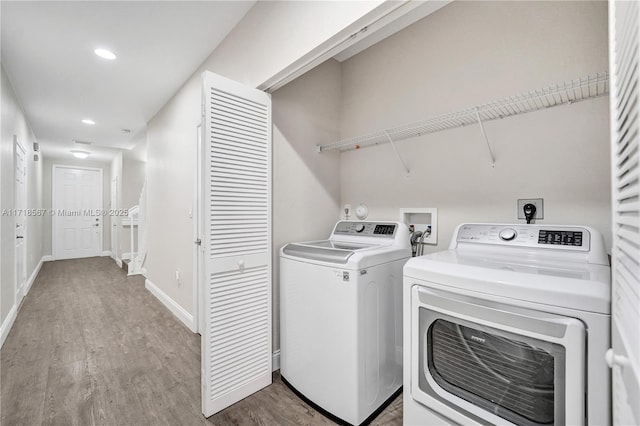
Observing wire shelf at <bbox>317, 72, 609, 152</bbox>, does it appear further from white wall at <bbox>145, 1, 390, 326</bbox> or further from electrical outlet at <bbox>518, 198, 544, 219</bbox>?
white wall at <bbox>145, 1, 390, 326</bbox>

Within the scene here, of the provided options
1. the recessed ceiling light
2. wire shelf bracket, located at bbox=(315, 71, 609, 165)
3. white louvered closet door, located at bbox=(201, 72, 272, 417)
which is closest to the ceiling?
the recessed ceiling light

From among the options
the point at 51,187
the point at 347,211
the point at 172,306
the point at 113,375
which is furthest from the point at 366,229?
the point at 51,187

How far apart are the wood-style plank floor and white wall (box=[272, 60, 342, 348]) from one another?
561 millimetres

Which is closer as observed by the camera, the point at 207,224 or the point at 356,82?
the point at 207,224

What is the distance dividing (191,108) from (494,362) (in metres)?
3.01

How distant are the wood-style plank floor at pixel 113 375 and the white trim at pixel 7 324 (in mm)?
48

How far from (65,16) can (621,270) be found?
3.20 meters

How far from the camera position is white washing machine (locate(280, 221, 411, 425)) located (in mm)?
1466

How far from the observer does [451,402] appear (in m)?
1.11

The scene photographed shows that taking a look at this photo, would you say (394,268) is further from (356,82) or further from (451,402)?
(356,82)

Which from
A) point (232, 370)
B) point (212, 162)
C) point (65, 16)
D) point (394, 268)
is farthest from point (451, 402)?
point (65, 16)

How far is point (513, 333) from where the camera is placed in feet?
3.13

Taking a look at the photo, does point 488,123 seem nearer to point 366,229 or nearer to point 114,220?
point 366,229

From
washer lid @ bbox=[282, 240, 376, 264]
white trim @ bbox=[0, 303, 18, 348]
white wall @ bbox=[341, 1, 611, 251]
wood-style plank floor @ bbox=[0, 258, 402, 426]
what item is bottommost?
wood-style plank floor @ bbox=[0, 258, 402, 426]
